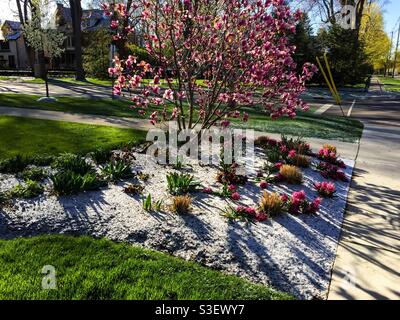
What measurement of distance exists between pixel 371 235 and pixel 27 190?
478cm

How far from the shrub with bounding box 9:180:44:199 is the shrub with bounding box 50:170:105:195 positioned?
25 centimetres

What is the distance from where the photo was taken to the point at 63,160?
639 centimetres

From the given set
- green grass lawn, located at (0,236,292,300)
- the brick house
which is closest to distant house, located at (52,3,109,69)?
the brick house

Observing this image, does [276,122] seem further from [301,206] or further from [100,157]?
[301,206]

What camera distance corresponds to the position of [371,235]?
14.8 feet

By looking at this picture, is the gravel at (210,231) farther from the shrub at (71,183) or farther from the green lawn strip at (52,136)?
the green lawn strip at (52,136)

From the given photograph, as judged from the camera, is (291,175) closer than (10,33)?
Yes

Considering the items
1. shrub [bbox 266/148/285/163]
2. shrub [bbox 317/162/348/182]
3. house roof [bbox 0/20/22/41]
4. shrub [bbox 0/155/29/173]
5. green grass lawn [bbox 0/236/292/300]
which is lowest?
green grass lawn [bbox 0/236/292/300]

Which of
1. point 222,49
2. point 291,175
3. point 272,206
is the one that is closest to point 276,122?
point 222,49

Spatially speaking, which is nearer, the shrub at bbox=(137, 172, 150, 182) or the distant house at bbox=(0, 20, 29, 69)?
the shrub at bbox=(137, 172, 150, 182)

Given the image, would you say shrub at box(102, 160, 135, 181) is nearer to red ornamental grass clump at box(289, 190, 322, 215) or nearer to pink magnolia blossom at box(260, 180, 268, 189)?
pink magnolia blossom at box(260, 180, 268, 189)

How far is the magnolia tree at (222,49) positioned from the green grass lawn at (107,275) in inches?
143

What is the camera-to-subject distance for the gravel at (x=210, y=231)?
A: 3725mm

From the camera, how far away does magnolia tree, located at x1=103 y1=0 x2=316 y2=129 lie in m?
6.34
